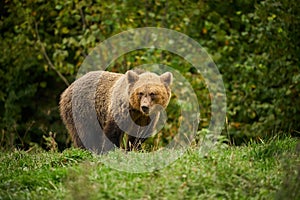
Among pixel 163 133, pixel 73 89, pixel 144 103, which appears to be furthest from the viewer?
pixel 163 133

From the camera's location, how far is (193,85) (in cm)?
1335

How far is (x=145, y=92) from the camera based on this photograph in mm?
7930

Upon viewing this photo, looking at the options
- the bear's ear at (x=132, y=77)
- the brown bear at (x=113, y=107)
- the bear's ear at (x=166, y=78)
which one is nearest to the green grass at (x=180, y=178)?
the brown bear at (x=113, y=107)

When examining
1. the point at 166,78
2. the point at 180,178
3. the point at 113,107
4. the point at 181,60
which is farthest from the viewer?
the point at 181,60

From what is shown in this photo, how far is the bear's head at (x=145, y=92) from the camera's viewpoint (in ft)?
25.8

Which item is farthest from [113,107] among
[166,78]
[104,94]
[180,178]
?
[180,178]

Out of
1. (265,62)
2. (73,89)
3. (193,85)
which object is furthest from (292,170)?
(193,85)

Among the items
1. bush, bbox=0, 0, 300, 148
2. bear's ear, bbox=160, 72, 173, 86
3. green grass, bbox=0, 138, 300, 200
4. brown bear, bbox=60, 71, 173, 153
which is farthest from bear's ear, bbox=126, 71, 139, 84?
bush, bbox=0, 0, 300, 148

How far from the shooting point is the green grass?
16.3 feet

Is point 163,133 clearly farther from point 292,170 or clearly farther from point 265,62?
point 292,170

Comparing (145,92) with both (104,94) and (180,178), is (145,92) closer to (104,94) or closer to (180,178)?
(104,94)

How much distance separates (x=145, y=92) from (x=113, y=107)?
1.58 ft

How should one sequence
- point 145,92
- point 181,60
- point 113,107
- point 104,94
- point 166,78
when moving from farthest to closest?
point 181,60, point 104,94, point 166,78, point 113,107, point 145,92

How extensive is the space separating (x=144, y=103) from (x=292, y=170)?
282 cm
